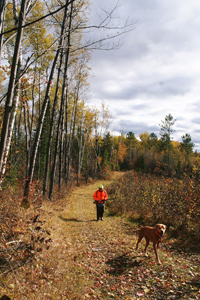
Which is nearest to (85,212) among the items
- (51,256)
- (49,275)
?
(51,256)

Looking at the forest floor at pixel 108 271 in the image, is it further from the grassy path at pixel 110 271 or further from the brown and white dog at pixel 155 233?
the brown and white dog at pixel 155 233

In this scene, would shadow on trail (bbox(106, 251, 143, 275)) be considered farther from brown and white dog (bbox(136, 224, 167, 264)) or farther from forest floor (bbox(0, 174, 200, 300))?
brown and white dog (bbox(136, 224, 167, 264))

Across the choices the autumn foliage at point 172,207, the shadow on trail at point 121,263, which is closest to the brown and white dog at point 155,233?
the shadow on trail at point 121,263

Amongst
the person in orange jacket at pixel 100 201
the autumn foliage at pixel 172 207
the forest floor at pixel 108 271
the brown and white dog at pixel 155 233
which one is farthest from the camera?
the person in orange jacket at pixel 100 201

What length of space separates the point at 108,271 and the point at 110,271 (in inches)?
2.0

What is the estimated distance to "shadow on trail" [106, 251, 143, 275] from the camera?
14.6 feet

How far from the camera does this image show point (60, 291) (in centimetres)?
349

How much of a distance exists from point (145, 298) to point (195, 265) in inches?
76.3

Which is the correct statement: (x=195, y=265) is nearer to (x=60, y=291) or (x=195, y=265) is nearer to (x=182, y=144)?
(x=60, y=291)

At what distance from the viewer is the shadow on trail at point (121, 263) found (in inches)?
176

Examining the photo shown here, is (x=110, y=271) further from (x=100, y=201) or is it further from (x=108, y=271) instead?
(x=100, y=201)

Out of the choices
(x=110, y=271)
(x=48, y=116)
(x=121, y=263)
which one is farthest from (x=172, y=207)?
(x=48, y=116)

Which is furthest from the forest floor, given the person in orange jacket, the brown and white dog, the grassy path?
the person in orange jacket

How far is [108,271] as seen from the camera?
4.45 metres
